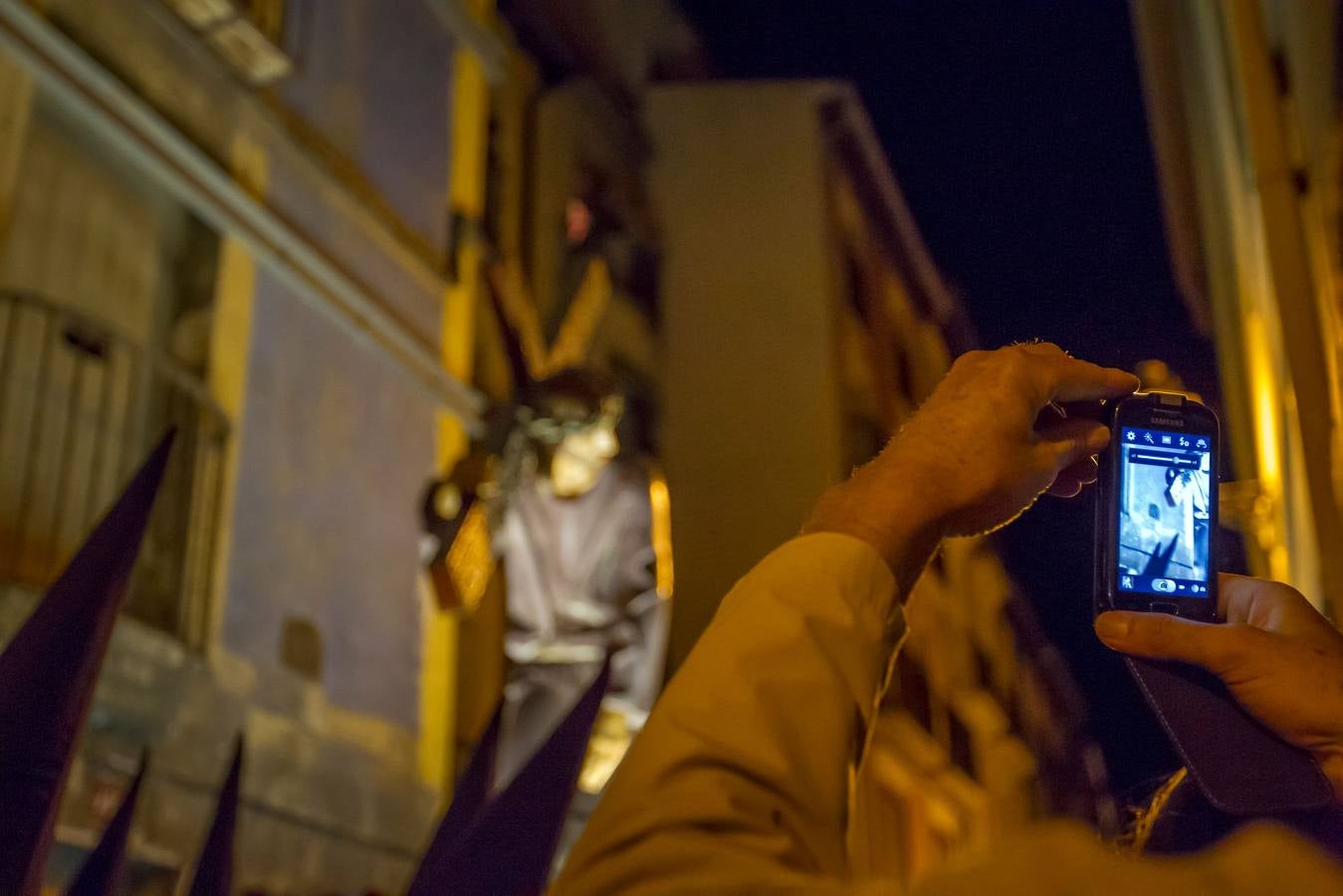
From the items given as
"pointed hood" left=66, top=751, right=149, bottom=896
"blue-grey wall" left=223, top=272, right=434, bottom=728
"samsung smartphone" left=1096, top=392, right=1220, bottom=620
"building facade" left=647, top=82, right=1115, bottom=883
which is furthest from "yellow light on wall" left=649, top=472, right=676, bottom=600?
"samsung smartphone" left=1096, top=392, right=1220, bottom=620

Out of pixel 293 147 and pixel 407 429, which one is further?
pixel 407 429

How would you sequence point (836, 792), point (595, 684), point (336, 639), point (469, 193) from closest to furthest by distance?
point (836, 792), point (595, 684), point (336, 639), point (469, 193)

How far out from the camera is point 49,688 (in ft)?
7.50

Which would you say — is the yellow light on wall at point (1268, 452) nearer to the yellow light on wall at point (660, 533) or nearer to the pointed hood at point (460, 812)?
the yellow light on wall at point (660, 533)

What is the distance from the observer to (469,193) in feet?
38.9

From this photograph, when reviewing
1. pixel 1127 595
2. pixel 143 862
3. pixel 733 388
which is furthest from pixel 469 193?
pixel 1127 595

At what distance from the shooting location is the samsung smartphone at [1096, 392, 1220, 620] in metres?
1.71

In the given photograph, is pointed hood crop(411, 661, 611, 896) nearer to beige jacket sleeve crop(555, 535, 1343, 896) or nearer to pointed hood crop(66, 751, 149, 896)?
pointed hood crop(66, 751, 149, 896)

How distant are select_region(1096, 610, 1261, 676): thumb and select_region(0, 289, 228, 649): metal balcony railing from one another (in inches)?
239

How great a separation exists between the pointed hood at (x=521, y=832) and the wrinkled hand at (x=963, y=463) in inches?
52.4

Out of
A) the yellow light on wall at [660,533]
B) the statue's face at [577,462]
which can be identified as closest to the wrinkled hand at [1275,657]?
the yellow light on wall at [660,533]

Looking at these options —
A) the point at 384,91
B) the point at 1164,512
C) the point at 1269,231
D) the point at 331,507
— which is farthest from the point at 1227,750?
the point at 384,91

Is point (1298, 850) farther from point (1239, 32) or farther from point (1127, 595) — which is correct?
point (1239, 32)

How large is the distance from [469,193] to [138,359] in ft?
15.0
